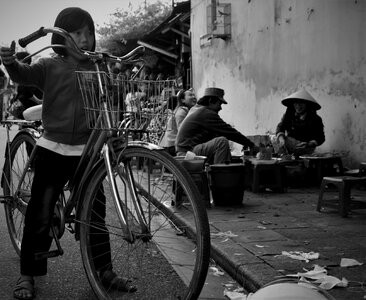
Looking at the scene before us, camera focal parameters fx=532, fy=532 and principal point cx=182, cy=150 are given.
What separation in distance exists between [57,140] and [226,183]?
354 centimetres

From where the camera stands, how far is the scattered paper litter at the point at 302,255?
4.39 m

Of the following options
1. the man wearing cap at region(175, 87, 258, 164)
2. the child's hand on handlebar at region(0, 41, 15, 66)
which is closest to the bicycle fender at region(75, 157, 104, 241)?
the child's hand on handlebar at region(0, 41, 15, 66)

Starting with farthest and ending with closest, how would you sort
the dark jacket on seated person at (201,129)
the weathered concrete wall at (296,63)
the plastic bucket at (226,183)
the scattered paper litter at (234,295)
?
the weathered concrete wall at (296,63) → the dark jacket on seated person at (201,129) → the plastic bucket at (226,183) → the scattered paper litter at (234,295)

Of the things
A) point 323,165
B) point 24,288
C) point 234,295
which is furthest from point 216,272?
point 323,165

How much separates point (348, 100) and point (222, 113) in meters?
6.42

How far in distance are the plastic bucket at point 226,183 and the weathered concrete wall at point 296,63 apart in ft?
8.57

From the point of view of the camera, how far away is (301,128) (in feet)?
30.2

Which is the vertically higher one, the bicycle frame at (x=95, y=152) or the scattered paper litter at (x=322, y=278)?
the bicycle frame at (x=95, y=152)

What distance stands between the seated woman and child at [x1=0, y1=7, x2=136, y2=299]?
232 inches

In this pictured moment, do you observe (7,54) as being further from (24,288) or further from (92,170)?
(24,288)

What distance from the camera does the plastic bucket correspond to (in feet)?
22.9

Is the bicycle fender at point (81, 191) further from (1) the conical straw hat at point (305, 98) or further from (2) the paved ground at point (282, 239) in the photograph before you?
(1) the conical straw hat at point (305, 98)

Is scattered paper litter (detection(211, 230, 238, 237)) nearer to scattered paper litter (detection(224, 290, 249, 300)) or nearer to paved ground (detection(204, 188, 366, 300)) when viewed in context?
paved ground (detection(204, 188, 366, 300))

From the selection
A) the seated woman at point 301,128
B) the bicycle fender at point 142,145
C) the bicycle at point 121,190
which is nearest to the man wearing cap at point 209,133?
the seated woman at point 301,128
